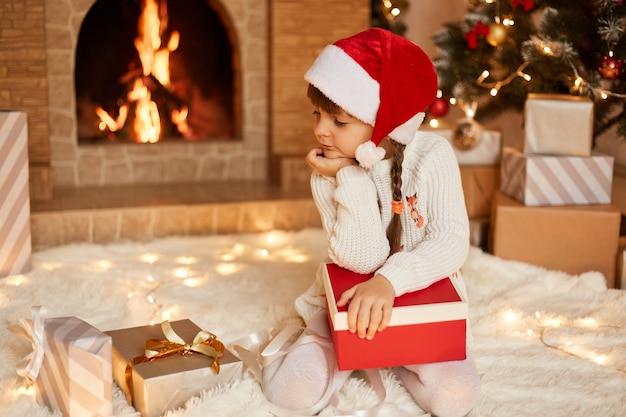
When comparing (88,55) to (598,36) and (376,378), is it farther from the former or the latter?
(376,378)

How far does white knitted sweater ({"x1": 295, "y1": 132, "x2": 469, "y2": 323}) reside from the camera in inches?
54.6

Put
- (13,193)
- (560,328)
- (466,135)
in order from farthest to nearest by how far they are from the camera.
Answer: (466,135) → (13,193) → (560,328)

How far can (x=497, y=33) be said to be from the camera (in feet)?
8.31

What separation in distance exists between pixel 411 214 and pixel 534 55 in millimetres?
1203

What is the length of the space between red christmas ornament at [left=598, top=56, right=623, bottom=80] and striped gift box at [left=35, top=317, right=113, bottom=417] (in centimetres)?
160

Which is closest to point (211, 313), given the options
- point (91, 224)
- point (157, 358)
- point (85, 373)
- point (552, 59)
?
point (157, 358)

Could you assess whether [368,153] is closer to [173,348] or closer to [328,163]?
[328,163]

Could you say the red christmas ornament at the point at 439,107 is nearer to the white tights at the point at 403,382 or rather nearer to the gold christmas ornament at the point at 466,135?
the gold christmas ornament at the point at 466,135

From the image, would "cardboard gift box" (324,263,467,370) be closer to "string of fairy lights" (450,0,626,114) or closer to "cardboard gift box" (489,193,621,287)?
"cardboard gift box" (489,193,621,287)

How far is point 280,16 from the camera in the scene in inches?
116

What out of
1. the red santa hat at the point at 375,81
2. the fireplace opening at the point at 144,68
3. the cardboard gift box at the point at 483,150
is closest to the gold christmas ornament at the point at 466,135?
the cardboard gift box at the point at 483,150

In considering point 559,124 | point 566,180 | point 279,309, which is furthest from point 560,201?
point 279,309

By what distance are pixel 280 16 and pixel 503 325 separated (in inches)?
64.3

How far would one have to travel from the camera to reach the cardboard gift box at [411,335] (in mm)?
1291
